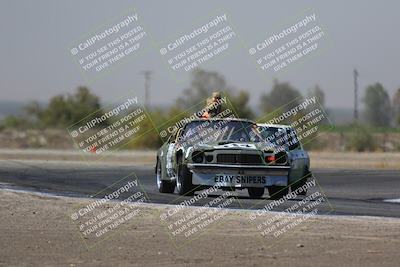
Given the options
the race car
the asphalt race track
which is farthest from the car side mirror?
the asphalt race track

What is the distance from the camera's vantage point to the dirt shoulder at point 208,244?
11750mm

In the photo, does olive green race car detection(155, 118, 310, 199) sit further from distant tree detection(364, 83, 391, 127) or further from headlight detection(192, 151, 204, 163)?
distant tree detection(364, 83, 391, 127)

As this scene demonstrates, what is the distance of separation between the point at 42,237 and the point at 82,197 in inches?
261

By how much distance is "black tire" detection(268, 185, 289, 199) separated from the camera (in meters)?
20.0

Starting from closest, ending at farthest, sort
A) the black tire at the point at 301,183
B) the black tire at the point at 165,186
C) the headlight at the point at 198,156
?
the headlight at the point at 198,156, the black tire at the point at 301,183, the black tire at the point at 165,186

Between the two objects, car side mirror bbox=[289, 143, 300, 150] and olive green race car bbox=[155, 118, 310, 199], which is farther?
car side mirror bbox=[289, 143, 300, 150]

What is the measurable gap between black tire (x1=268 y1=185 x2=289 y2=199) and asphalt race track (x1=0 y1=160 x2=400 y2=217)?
7.1 inches

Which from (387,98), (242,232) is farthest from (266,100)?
(242,232)

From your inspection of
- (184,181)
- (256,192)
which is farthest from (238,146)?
(256,192)

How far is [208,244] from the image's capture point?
13.2m

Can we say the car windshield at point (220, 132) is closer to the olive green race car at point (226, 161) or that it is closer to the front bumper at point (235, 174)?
the olive green race car at point (226, 161)

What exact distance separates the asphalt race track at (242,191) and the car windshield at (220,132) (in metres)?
1.12

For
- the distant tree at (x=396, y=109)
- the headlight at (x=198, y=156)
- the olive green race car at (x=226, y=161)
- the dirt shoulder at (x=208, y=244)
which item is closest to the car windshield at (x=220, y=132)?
the olive green race car at (x=226, y=161)

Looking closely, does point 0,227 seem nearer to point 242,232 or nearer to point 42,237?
point 42,237
